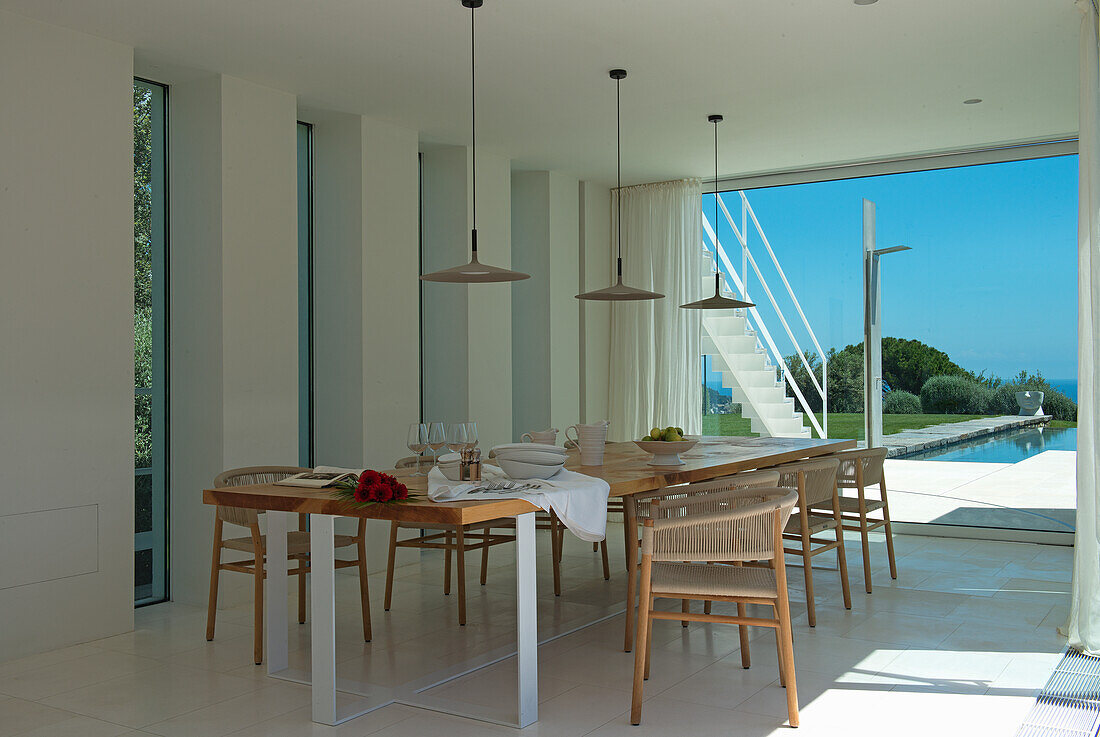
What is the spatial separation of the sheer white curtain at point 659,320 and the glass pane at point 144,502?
164 inches

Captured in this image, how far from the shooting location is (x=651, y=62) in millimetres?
5016

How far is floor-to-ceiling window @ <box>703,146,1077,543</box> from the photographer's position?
6.73 m

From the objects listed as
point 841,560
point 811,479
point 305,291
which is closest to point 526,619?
point 811,479

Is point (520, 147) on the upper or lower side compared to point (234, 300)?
upper

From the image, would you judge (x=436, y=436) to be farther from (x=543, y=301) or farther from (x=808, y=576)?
(x=543, y=301)

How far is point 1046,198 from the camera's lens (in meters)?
6.75

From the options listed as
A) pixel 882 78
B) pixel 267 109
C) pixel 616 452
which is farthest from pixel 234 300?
pixel 882 78

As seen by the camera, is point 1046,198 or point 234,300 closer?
point 234,300

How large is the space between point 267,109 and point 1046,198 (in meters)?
5.45

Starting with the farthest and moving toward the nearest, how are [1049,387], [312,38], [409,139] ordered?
[1049,387] < [409,139] < [312,38]

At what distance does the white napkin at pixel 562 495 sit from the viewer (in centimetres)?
312

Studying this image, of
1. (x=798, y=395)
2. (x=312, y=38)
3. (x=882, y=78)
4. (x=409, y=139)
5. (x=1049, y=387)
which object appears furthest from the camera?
(x=798, y=395)

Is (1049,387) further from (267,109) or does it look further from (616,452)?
(267,109)

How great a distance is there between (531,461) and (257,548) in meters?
1.32
